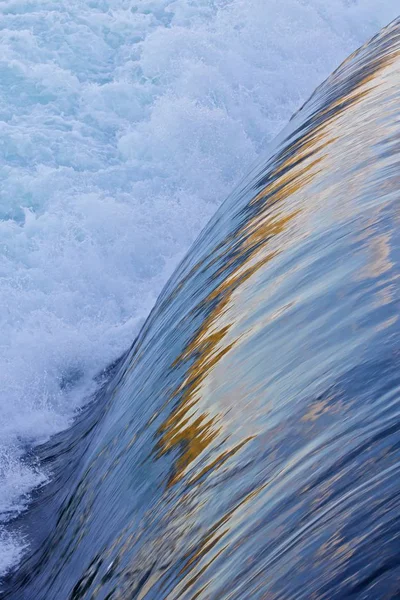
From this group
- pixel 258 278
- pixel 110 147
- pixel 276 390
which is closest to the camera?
pixel 276 390

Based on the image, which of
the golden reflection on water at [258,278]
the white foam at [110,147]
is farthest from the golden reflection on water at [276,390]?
the white foam at [110,147]

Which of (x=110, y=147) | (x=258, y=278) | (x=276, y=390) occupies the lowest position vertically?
(x=276, y=390)

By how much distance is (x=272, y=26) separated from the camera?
35.0 feet

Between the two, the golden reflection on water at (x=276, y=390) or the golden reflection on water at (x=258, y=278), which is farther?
the golden reflection on water at (x=258, y=278)

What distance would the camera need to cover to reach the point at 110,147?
8.71 m

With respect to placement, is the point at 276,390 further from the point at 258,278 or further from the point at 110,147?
the point at 110,147

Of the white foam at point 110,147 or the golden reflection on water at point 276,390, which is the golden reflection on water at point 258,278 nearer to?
the golden reflection on water at point 276,390

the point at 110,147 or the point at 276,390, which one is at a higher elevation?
the point at 110,147

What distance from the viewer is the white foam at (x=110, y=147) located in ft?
19.6

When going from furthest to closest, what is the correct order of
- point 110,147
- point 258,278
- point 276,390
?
point 110,147 < point 258,278 < point 276,390

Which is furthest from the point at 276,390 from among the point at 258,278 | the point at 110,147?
the point at 110,147

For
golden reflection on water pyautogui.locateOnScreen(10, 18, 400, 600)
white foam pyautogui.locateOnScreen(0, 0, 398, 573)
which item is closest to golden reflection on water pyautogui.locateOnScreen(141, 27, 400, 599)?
golden reflection on water pyautogui.locateOnScreen(10, 18, 400, 600)

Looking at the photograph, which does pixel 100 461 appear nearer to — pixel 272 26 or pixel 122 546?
pixel 122 546

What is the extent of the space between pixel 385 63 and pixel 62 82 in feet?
19.1
